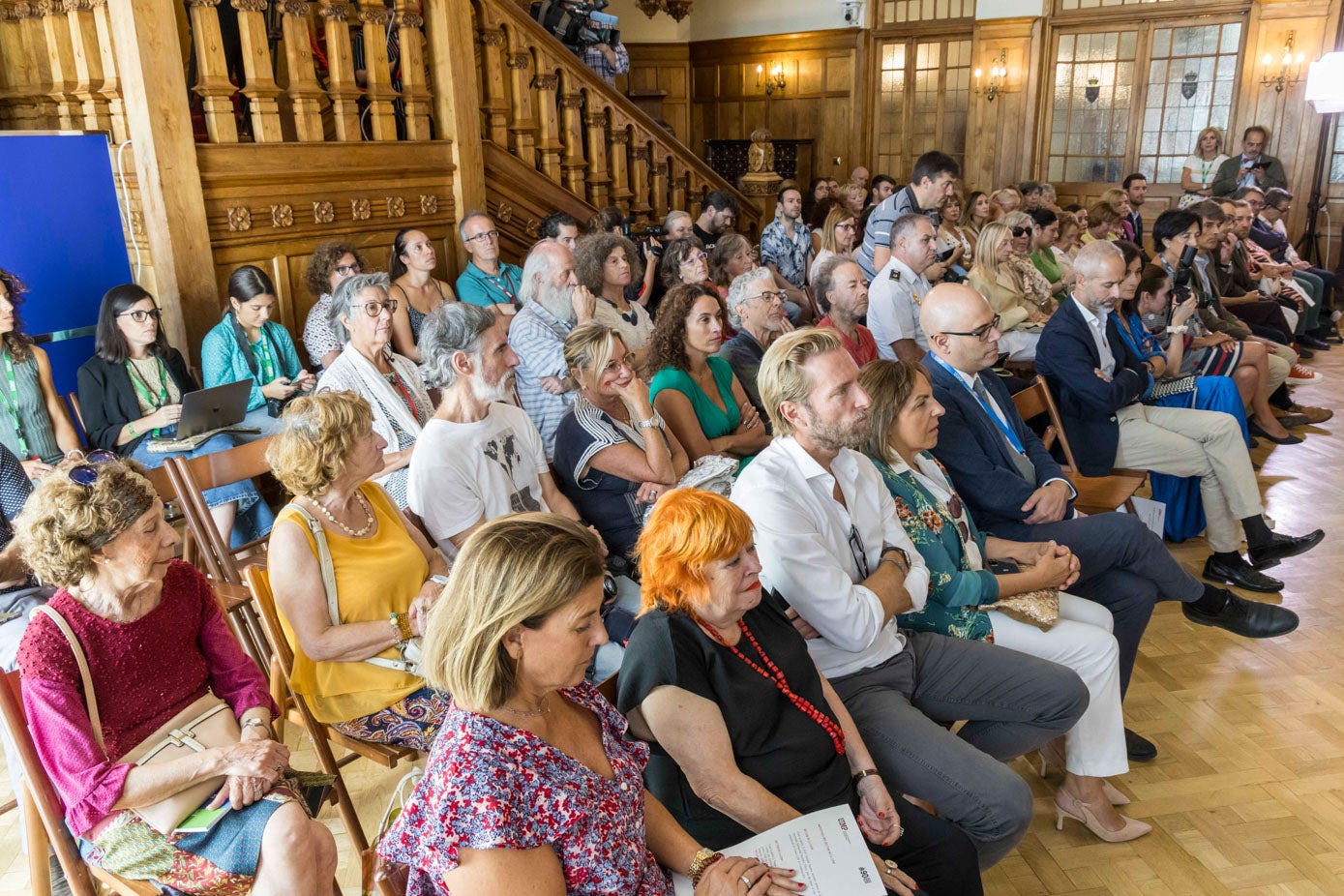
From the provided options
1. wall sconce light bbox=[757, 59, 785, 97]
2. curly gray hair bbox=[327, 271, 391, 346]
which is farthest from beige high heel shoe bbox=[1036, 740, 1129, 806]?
wall sconce light bbox=[757, 59, 785, 97]

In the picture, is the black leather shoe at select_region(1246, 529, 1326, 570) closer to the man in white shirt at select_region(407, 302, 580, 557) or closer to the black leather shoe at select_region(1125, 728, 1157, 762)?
the black leather shoe at select_region(1125, 728, 1157, 762)

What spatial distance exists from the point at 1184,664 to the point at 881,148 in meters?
9.21

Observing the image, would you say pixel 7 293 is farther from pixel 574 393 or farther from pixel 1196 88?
pixel 1196 88

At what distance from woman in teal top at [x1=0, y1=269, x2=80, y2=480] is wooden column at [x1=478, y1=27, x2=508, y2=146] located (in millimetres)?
2782

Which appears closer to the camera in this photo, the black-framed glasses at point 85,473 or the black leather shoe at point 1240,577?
the black-framed glasses at point 85,473

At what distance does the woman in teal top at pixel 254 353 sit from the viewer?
13.3ft

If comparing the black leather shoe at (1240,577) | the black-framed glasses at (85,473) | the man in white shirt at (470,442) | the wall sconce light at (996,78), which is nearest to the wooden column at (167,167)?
the man in white shirt at (470,442)

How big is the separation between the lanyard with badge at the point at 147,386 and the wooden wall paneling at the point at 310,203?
36 cm

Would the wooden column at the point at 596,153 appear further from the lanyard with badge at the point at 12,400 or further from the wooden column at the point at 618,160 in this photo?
the lanyard with badge at the point at 12,400

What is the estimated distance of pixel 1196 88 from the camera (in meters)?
10.2

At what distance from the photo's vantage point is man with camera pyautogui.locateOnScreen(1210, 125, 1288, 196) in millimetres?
9430

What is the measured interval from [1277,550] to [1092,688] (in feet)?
7.15

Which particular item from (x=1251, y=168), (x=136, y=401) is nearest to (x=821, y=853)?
(x=136, y=401)

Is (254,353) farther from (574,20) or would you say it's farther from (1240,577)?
(574,20)
